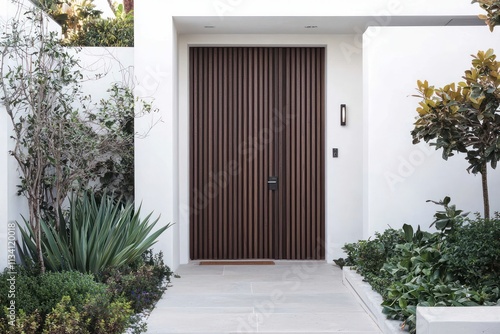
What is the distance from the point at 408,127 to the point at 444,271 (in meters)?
2.86

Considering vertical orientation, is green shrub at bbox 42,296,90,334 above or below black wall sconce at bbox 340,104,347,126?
below

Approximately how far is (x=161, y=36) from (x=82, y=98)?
1.31m

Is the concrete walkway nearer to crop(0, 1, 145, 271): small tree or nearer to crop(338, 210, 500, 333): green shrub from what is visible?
crop(338, 210, 500, 333): green shrub

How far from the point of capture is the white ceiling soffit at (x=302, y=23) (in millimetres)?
8867

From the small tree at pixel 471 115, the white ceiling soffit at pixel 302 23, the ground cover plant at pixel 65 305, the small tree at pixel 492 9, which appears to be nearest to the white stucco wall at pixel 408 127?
the white ceiling soffit at pixel 302 23

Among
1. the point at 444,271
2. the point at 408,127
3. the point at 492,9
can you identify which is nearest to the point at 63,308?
the point at 444,271

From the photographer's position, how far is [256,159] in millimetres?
10023

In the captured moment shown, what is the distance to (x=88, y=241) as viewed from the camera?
6707 mm

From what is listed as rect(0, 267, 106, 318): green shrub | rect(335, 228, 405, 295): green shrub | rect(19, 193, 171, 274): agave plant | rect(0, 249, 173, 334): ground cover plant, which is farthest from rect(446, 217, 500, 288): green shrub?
rect(19, 193, 171, 274): agave plant

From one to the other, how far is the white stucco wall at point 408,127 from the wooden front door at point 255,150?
4.64 ft

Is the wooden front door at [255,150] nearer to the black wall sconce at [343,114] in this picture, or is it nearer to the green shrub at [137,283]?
the black wall sconce at [343,114]

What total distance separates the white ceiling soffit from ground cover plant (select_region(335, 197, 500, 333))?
285 centimetres

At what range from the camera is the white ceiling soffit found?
349 inches
